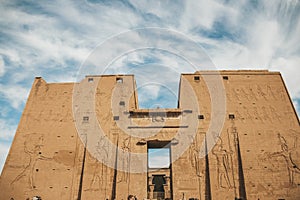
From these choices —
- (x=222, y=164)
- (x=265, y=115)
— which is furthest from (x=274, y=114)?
(x=222, y=164)

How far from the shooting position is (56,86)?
56.7ft

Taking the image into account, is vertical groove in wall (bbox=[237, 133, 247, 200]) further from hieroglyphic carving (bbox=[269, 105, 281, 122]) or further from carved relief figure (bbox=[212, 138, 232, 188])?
hieroglyphic carving (bbox=[269, 105, 281, 122])

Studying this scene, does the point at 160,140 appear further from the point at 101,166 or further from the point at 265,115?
the point at 265,115

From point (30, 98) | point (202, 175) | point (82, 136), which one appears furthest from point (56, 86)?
point (202, 175)

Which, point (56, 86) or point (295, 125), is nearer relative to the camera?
point (295, 125)

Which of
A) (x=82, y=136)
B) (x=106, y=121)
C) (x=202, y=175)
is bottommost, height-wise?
(x=202, y=175)

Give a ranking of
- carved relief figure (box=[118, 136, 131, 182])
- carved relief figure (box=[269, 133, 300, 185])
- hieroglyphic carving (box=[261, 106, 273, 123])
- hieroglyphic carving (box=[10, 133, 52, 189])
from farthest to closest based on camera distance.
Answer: hieroglyphic carving (box=[261, 106, 273, 123]) < hieroglyphic carving (box=[10, 133, 52, 189]) < carved relief figure (box=[118, 136, 131, 182]) < carved relief figure (box=[269, 133, 300, 185])

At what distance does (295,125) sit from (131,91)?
34.2 ft

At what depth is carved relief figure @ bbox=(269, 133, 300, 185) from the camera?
534 inches

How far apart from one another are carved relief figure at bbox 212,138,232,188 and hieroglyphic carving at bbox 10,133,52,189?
9.74 m

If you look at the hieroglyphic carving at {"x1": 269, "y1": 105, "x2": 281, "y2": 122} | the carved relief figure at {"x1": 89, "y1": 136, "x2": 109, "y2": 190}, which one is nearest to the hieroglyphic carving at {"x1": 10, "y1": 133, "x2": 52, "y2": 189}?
the carved relief figure at {"x1": 89, "y1": 136, "x2": 109, "y2": 190}

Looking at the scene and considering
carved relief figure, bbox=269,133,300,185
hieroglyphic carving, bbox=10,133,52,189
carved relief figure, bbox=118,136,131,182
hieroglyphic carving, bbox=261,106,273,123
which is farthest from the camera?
hieroglyphic carving, bbox=261,106,273,123

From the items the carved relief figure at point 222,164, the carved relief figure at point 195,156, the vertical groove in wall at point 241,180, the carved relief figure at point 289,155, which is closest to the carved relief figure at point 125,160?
the carved relief figure at point 195,156

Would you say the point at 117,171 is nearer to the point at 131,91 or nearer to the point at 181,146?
the point at 181,146
